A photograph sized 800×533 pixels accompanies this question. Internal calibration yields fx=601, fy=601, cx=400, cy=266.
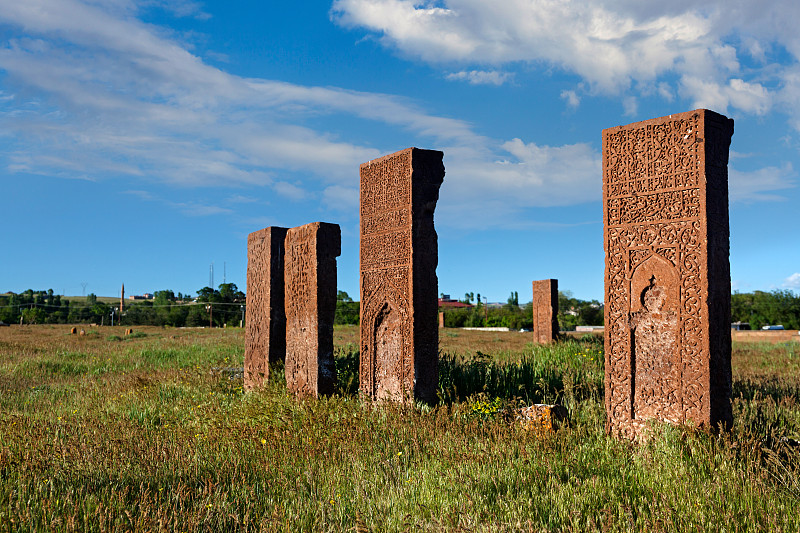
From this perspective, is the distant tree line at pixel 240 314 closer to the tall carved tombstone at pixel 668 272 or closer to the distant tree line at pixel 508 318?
the distant tree line at pixel 508 318

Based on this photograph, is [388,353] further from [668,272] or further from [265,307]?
[668,272]

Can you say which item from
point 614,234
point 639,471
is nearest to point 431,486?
point 639,471

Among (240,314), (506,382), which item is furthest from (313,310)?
(240,314)

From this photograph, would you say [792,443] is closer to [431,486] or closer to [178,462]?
[431,486]

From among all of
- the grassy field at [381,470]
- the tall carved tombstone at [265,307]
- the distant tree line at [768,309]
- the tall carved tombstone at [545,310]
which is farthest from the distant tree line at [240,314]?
the grassy field at [381,470]

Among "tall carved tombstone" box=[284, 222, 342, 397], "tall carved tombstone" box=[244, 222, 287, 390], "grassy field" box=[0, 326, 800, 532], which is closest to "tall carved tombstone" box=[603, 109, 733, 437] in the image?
"grassy field" box=[0, 326, 800, 532]

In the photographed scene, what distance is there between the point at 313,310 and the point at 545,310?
10.8 metres

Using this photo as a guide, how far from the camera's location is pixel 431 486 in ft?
12.7

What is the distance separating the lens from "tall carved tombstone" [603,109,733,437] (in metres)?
4.98

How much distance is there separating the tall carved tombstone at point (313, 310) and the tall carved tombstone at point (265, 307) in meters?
0.81

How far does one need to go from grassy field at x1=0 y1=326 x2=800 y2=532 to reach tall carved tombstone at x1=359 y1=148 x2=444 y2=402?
461 mm

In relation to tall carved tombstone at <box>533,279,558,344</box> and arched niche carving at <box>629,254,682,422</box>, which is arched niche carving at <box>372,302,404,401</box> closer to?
arched niche carving at <box>629,254,682,422</box>

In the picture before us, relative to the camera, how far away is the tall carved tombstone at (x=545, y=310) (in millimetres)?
16922

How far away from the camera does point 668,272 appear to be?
16.8 ft
